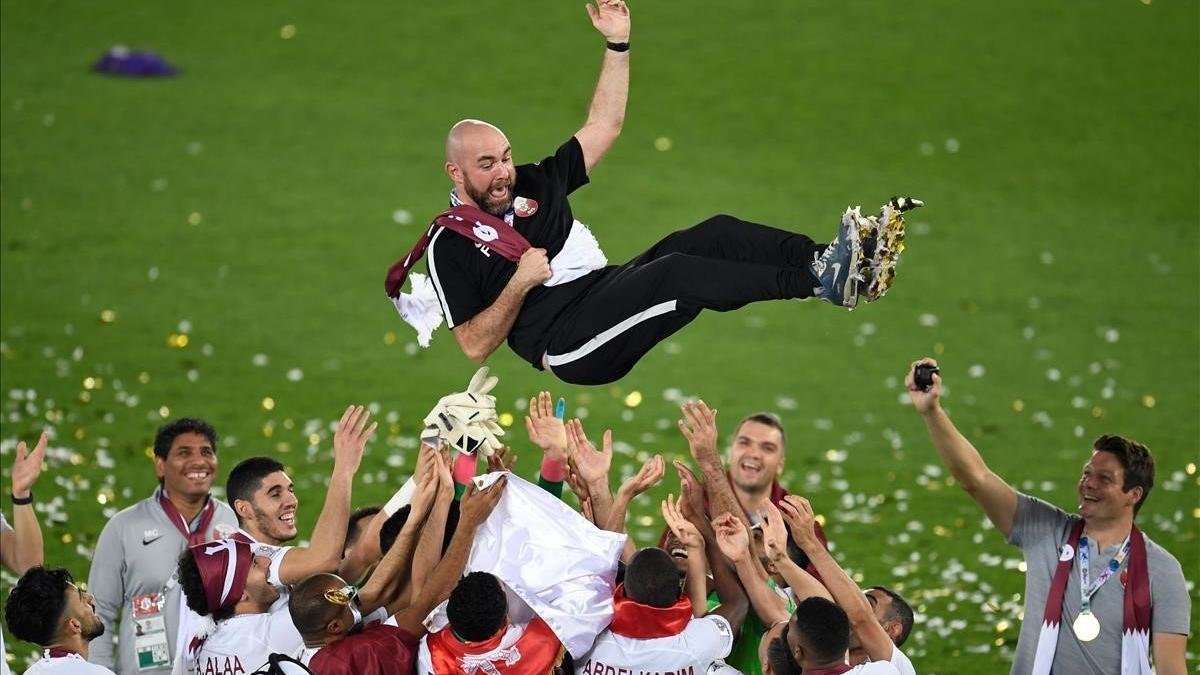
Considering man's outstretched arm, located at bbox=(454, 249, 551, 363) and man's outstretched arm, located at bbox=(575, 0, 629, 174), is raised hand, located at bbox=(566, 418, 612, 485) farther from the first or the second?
man's outstretched arm, located at bbox=(575, 0, 629, 174)

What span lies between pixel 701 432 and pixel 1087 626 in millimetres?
1712

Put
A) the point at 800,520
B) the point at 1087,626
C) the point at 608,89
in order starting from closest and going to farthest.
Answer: the point at 800,520
the point at 1087,626
the point at 608,89

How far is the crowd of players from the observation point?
19.5 feet

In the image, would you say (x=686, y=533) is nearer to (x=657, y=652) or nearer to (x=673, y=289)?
(x=657, y=652)

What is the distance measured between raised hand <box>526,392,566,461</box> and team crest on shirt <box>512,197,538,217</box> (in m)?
0.73

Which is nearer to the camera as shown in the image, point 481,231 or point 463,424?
point 463,424

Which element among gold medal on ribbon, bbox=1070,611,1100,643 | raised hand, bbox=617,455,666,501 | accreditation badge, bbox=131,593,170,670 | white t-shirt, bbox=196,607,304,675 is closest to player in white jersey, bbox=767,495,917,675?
raised hand, bbox=617,455,666,501

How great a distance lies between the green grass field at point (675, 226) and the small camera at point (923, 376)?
351 cm

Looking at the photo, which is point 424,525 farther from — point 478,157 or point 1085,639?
point 1085,639

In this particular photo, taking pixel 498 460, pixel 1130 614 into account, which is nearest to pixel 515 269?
pixel 498 460

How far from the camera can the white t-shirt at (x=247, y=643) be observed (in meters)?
6.16

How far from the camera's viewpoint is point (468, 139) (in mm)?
6746

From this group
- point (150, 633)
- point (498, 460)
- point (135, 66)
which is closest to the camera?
point (498, 460)

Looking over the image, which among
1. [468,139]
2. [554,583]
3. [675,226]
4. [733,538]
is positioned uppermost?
[675,226]
